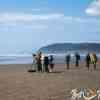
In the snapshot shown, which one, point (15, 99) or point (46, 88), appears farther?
point (46, 88)

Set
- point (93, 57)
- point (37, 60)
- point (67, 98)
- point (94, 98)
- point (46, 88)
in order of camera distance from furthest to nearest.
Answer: point (93, 57), point (37, 60), point (46, 88), point (67, 98), point (94, 98)

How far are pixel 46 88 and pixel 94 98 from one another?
309 inches

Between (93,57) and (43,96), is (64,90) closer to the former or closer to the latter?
(43,96)

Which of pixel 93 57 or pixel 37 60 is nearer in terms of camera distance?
pixel 37 60

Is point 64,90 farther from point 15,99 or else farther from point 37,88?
point 15,99

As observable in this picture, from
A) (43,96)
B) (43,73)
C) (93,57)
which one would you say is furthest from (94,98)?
(93,57)

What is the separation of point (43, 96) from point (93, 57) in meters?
20.1

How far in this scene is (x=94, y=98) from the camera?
14.8 meters

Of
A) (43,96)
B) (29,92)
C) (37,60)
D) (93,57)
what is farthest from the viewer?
(93,57)

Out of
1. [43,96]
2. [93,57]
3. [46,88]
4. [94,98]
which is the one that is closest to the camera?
[94,98]

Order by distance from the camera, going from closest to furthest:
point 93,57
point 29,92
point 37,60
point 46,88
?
point 29,92 < point 46,88 < point 37,60 < point 93,57

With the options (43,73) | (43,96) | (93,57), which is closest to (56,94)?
(43,96)

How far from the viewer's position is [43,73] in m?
34.0

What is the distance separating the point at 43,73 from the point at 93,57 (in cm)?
654
